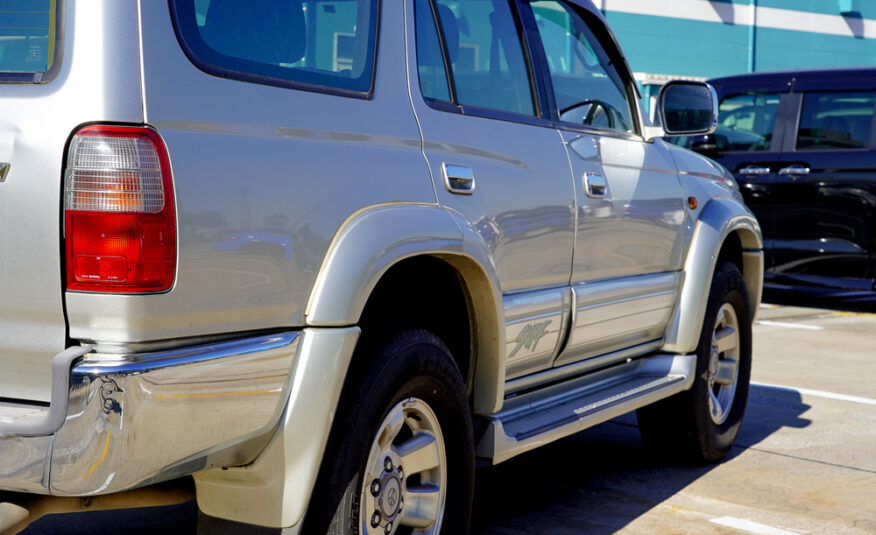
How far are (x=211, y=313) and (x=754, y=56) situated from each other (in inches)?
826

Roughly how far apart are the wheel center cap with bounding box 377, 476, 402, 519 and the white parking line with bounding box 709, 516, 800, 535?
5.42 feet

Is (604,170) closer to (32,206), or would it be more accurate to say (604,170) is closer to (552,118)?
(552,118)

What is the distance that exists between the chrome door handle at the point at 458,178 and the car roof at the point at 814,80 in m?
7.55

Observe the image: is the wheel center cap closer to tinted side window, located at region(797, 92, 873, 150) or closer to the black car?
the black car

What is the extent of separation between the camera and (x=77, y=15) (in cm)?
225

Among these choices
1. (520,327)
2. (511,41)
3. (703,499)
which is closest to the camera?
(520,327)

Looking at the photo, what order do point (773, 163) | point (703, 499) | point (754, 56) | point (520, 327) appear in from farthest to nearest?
point (754, 56) < point (773, 163) < point (703, 499) < point (520, 327)

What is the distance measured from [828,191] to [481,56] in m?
6.98

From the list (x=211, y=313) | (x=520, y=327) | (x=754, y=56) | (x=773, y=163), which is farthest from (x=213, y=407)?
(x=754, y=56)

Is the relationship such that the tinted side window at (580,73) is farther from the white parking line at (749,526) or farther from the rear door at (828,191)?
the rear door at (828,191)

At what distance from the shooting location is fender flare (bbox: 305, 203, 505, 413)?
8.57 ft

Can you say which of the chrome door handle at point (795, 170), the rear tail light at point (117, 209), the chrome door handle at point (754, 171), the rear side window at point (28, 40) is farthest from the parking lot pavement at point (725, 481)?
the chrome door handle at point (754, 171)

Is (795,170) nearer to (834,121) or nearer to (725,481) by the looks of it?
(834,121)

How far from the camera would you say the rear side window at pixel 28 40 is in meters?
2.27
